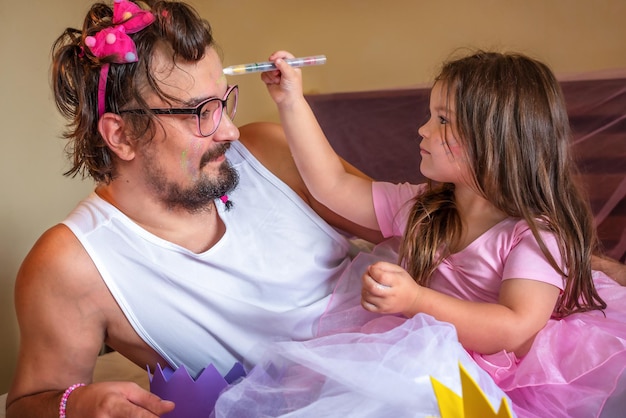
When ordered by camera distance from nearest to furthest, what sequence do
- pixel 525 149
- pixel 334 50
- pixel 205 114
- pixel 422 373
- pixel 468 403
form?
1. pixel 468 403
2. pixel 422 373
3. pixel 525 149
4. pixel 205 114
5. pixel 334 50

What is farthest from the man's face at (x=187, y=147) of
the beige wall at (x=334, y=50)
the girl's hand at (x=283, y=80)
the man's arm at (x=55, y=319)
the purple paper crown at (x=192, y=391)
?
the beige wall at (x=334, y=50)

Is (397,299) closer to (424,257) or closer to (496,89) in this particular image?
(424,257)

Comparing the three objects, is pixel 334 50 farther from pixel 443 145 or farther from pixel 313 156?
→ pixel 443 145

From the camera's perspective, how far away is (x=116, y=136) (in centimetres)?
146

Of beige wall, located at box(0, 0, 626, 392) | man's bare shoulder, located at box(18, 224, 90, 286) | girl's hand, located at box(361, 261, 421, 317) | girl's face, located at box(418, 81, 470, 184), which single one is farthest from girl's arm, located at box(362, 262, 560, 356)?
beige wall, located at box(0, 0, 626, 392)

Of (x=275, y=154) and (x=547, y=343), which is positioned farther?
(x=275, y=154)

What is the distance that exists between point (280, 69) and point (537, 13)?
0.99 m

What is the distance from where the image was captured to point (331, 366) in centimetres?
111

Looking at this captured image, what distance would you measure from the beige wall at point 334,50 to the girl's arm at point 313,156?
78cm

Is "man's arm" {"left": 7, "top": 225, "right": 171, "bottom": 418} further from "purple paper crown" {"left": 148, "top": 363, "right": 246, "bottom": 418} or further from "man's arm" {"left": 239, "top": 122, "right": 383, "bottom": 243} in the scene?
"man's arm" {"left": 239, "top": 122, "right": 383, "bottom": 243}

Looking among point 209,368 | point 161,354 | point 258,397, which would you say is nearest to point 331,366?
point 258,397

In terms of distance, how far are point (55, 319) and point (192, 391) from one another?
30cm

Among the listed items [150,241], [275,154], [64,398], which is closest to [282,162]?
[275,154]

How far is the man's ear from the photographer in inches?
57.0
